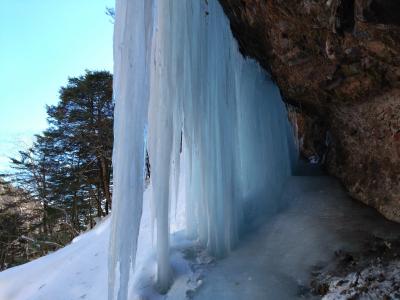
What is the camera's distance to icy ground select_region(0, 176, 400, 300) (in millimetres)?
3188

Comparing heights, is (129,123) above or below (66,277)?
above

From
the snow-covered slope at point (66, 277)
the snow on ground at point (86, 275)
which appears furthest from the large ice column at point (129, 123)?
the snow-covered slope at point (66, 277)

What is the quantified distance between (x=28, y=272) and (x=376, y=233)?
17.3 ft

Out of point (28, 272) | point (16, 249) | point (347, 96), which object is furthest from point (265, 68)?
point (16, 249)

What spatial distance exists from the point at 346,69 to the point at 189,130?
5.48ft

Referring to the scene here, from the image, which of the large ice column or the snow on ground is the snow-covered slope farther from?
the large ice column

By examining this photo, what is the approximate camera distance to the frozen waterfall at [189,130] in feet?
9.46

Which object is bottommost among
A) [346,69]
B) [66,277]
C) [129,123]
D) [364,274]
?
[66,277]

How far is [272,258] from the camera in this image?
138 inches

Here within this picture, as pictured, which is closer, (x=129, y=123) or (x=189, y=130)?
(x=129, y=123)

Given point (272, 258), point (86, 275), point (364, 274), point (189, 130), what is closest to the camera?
point (364, 274)

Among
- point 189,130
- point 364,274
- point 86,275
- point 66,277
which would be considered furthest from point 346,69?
point 66,277

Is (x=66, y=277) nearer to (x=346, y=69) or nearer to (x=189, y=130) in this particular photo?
(x=189, y=130)

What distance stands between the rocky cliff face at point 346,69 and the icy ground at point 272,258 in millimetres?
272
